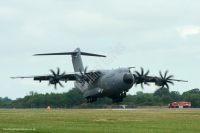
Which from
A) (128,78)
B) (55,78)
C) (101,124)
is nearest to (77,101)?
(55,78)

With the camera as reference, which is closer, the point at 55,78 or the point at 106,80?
the point at 106,80

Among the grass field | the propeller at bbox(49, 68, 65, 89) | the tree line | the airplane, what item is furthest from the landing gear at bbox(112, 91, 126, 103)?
the grass field

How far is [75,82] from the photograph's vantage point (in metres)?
66.4

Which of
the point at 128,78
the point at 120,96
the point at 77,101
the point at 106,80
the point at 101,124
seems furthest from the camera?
the point at 77,101

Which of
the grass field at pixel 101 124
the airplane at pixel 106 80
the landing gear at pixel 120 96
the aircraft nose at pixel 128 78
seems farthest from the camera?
the landing gear at pixel 120 96

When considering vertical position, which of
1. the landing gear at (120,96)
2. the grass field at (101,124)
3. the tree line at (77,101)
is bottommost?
the grass field at (101,124)

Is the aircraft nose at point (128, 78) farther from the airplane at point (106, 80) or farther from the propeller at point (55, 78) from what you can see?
the propeller at point (55, 78)

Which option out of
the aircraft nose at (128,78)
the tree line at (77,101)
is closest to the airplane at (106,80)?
the aircraft nose at (128,78)

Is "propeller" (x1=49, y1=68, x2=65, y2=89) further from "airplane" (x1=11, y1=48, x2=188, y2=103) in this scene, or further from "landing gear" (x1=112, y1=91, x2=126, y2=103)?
"landing gear" (x1=112, y1=91, x2=126, y2=103)

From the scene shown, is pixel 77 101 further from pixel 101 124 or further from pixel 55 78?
pixel 101 124

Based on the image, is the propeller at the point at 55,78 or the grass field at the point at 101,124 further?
the propeller at the point at 55,78

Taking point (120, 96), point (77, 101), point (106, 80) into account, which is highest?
point (106, 80)

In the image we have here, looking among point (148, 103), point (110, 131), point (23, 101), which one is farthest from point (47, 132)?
point (23, 101)

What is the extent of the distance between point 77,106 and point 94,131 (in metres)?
57.4
